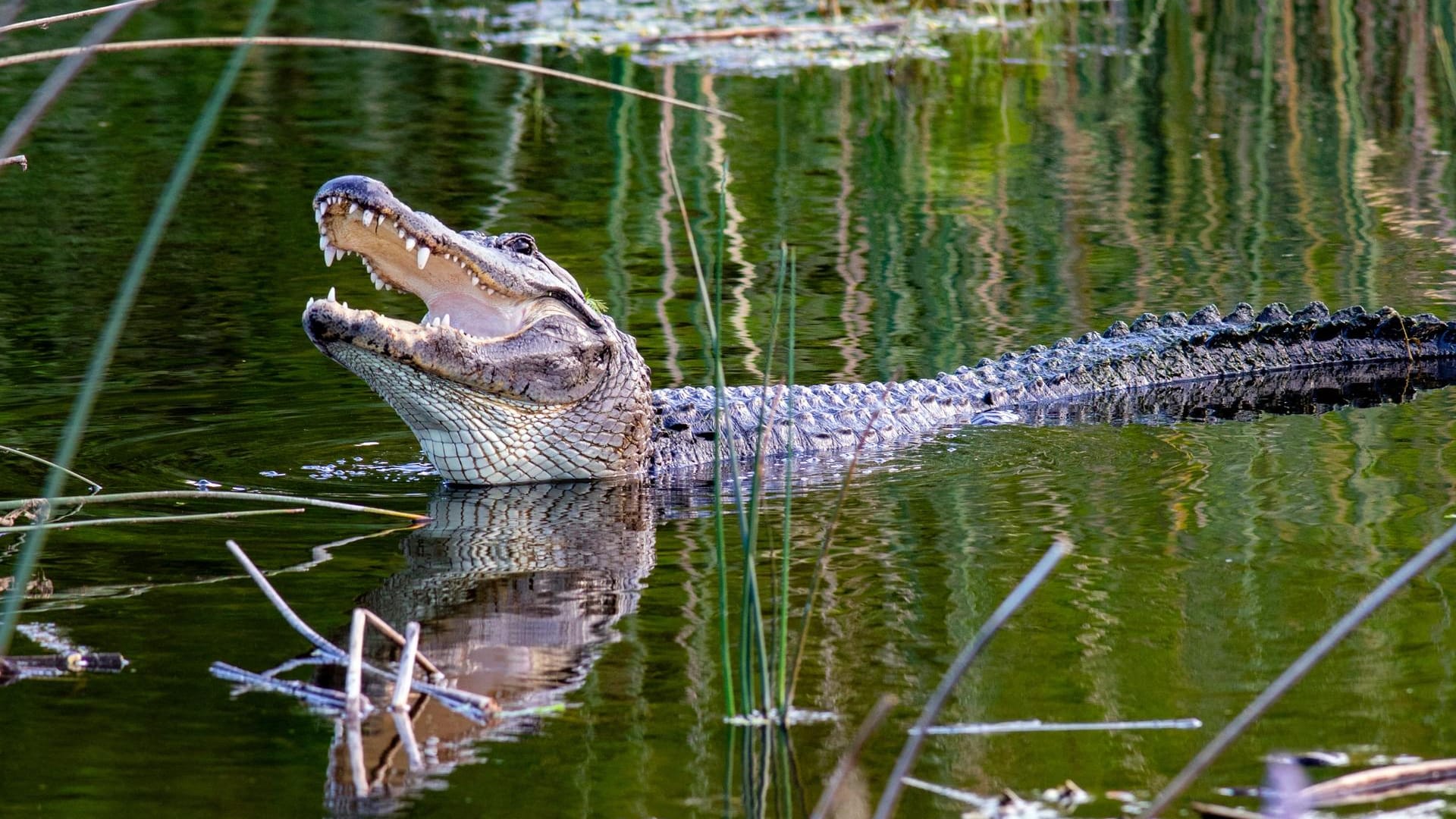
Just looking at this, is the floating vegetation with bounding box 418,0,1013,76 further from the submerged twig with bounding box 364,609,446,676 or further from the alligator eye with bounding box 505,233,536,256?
the submerged twig with bounding box 364,609,446,676

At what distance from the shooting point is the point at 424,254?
5.45 metres

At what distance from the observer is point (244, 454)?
20.4 feet

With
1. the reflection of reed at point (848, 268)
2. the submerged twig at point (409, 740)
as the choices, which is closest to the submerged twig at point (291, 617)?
the submerged twig at point (409, 740)

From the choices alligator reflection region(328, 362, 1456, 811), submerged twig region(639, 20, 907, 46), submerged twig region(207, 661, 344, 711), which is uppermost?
submerged twig region(639, 20, 907, 46)

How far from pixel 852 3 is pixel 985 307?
26.2 feet

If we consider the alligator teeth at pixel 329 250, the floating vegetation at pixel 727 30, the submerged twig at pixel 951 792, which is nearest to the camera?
the submerged twig at pixel 951 792

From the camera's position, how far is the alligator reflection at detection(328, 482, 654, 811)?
3.44 meters

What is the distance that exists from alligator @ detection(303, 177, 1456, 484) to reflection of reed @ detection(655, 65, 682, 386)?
676 millimetres

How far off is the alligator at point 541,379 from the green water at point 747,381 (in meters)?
0.21

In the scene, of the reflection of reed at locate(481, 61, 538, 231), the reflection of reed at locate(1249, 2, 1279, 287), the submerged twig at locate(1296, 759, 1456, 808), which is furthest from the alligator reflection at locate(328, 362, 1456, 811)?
the reflection of reed at locate(481, 61, 538, 231)

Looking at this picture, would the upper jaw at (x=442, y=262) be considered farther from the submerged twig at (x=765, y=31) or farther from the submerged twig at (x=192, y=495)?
the submerged twig at (x=765, y=31)

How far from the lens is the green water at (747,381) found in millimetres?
3480

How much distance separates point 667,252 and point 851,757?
274 inches

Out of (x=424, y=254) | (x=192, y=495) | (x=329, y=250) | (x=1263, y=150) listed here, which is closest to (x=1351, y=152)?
(x=1263, y=150)
